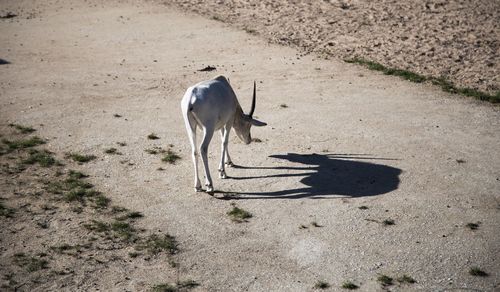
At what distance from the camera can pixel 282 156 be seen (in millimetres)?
14828

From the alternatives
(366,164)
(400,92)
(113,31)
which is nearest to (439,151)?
(366,164)

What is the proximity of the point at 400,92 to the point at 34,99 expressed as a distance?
38.7 ft

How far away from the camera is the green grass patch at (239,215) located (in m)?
12.0

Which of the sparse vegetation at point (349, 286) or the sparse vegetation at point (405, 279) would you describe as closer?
the sparse vegetation at point (349, 286)

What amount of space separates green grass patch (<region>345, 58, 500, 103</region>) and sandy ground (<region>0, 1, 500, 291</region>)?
17.7 inches

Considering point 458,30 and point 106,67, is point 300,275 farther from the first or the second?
point 458,30

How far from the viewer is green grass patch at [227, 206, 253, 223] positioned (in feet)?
39.2

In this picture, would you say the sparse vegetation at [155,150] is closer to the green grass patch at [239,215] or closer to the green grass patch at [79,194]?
the green grass patch at [79,194]

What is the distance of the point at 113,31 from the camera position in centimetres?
2528

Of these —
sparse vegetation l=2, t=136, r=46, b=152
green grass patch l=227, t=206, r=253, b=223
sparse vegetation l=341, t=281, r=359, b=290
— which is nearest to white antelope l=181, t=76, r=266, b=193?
green grass patch l=227, t=206, r=253, b=223

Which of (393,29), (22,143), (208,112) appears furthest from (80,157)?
(393,29)

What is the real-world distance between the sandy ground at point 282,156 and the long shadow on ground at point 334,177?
0.05 meters

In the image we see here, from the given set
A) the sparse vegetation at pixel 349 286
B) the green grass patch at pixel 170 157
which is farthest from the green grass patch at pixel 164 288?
the green grass patch at pixel 170 157

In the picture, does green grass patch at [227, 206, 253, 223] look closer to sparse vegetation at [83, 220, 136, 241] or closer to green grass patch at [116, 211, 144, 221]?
green grass patch at [116, 211, 144, 221]
